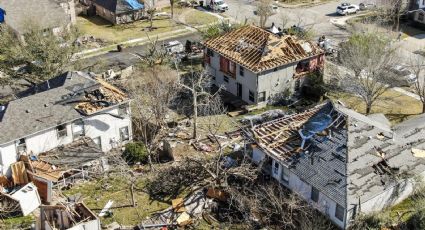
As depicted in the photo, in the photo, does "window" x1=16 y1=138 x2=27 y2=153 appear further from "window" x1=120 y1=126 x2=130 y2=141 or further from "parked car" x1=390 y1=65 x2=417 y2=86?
"parked car" x1=390 y1=65 x2=417 y2=86

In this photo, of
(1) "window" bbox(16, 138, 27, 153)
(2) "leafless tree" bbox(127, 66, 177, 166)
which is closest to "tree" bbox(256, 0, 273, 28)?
(2) "leafless tree" bbox(127, 66, 177, 166)

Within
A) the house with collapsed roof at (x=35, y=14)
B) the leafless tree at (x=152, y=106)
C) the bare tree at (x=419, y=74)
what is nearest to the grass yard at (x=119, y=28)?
the house with collapsed roof at (x=35, y=14)

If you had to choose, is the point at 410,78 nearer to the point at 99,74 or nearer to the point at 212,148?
the point at 212,148

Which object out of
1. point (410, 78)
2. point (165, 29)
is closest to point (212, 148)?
point (410, 78)

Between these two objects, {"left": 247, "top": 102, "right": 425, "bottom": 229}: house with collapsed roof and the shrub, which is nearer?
{"left": 247, "top": 102, "right": 425, "bottom": 229}: house with collapsed roof

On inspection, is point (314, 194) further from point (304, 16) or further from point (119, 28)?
point (304, 16)

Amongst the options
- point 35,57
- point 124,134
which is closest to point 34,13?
point 35,57

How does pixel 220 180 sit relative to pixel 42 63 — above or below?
below
